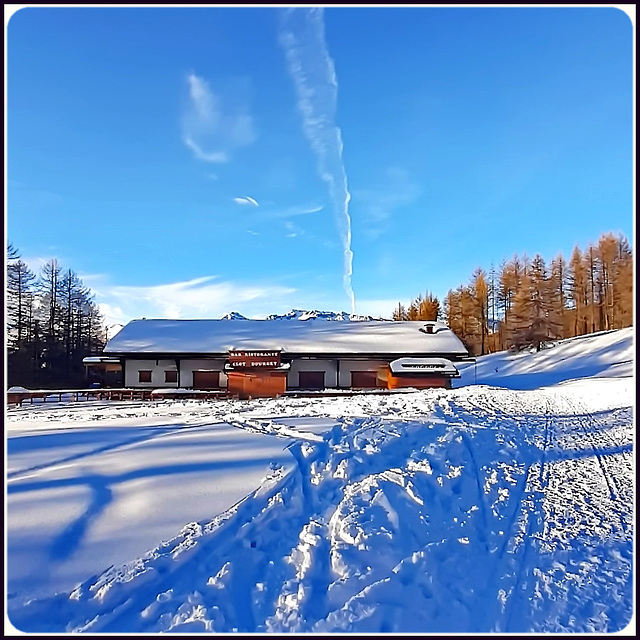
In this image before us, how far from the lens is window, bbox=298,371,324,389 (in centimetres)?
2375

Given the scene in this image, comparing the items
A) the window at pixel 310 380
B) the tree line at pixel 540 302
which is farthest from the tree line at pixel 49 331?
the tree line at pixel 540 302

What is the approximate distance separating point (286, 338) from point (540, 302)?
31.9 meters

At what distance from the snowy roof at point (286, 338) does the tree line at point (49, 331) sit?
26.2ft

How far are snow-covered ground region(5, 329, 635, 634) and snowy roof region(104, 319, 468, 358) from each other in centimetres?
1694

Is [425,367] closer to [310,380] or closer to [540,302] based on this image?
[310,380]

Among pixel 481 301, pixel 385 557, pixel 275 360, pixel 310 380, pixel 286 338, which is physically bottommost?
pixel 310 380

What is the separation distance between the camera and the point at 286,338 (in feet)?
85.9

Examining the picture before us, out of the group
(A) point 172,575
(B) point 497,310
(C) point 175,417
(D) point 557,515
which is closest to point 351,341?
(C) point 175,417

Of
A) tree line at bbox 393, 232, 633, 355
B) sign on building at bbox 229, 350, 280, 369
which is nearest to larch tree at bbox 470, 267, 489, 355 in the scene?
tree line at bbox 393, 232, 633, 355

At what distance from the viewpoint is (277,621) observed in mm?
3008

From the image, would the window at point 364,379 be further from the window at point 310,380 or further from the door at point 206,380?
the door at point 206,380

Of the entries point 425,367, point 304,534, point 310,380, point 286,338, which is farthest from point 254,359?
point 304,534

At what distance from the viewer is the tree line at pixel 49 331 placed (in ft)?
92.0

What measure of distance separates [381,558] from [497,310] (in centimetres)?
5901
